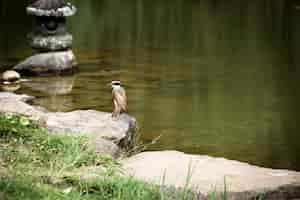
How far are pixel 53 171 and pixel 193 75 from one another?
6.92 meters

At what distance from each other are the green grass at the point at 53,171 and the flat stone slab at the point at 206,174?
0.23 metres

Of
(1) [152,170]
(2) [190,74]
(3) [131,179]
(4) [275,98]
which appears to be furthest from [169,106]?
(3) [131,179]

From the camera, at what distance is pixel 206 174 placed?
479cm

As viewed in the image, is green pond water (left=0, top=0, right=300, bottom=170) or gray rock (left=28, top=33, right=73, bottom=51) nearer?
green pond water (left=0, top=0, right=300, bottom=170)

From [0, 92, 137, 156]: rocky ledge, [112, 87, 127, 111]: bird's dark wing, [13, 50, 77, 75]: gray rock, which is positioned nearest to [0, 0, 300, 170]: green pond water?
[13, 50, 77, 75]: gray rock

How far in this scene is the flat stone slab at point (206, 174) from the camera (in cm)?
446

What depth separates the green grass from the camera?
3840 mm

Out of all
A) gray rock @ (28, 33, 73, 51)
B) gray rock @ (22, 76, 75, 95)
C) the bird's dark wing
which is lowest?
gray rock @ (22, 76, 75, 95)

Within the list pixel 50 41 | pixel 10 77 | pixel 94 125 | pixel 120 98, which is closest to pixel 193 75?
pixel 50 41

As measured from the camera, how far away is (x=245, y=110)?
8.84 metres

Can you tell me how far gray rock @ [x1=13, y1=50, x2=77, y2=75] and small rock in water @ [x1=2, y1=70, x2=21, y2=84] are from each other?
0.52 meters

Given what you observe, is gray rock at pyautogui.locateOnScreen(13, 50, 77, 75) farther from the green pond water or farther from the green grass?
the green grass

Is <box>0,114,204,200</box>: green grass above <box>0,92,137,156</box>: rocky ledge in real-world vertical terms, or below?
above

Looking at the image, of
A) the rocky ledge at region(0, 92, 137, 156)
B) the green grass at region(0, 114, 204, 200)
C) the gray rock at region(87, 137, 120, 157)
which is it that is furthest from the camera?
the rocky ledge at region(0, 92, 137, 156)
